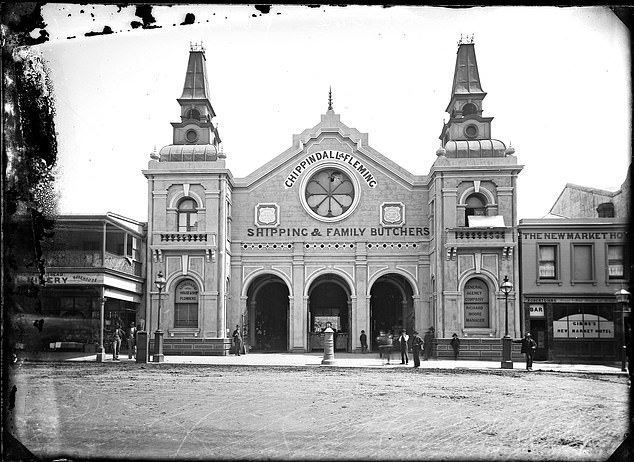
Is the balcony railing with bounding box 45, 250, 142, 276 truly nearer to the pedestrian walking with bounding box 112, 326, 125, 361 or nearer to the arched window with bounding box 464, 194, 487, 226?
the pedestrian walking with bounding box 112, 326, 125, 361

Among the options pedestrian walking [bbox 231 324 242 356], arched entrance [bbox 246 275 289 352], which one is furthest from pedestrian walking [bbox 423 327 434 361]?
pedestrian walking [bbox 231 324 242 356]

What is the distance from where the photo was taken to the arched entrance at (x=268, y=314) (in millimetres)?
26516

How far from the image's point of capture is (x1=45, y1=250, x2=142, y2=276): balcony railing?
17.6 feet

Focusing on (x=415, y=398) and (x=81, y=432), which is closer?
(x=81, y=432)

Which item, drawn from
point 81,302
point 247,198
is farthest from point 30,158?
point 247,198

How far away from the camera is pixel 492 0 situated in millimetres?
3707

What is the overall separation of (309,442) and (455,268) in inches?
669

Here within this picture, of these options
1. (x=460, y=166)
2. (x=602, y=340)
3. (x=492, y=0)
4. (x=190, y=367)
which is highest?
(x=460, y=166)

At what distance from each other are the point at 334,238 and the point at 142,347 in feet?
29.7

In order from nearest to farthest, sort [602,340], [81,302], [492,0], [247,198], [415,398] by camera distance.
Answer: [492,0] < [81,302] < [415,398] < [602,340] < [247,198]

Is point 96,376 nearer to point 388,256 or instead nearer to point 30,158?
point 30,158

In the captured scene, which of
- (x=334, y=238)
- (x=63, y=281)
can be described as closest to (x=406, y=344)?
(x=334, y=238)

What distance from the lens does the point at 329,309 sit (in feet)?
92.6

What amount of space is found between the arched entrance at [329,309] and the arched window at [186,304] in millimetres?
8717
